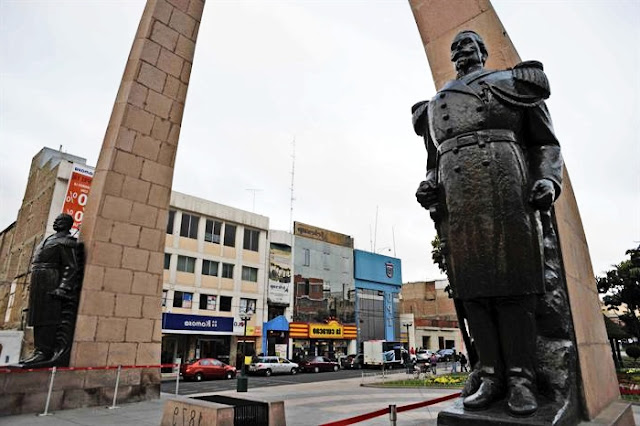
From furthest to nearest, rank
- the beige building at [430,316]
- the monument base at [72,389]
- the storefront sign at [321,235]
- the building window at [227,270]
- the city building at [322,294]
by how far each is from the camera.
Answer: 1. the beige building at [430,316]
2. the storefront sign at [321,235]
3. the city building at [322,294]
4. the building window at [227,270]
5. the monument base at [72,389]

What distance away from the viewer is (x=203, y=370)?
22.2m

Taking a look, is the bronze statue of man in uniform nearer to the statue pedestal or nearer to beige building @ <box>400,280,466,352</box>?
the statue pedestal

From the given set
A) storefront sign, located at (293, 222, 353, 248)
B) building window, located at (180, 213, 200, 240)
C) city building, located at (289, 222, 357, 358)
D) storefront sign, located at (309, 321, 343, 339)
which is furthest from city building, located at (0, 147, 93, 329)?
storefront sign, located at (309, 321, 343, 339)

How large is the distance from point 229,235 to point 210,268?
307 cm

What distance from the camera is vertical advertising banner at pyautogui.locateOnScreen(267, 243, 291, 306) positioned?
1330 inches

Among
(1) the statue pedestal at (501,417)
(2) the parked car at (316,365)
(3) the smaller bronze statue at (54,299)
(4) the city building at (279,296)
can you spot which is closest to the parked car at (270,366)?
(2) the parked car at (316,365)

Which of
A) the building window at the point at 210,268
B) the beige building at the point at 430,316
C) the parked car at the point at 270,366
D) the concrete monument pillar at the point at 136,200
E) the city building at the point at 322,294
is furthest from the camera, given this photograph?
the beige building at the point at 430,316

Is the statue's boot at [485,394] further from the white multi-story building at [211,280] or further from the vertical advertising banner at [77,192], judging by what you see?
the white multi-story building at [211,280]

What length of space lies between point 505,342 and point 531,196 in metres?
1.04

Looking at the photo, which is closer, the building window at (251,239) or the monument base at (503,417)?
the monument base at (503,417)

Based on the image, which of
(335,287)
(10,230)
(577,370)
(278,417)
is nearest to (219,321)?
(335,287)

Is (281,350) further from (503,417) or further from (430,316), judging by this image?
(503,417)

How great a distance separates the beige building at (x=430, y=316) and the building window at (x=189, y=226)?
26.4 meters

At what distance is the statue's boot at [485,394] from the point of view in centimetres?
285
